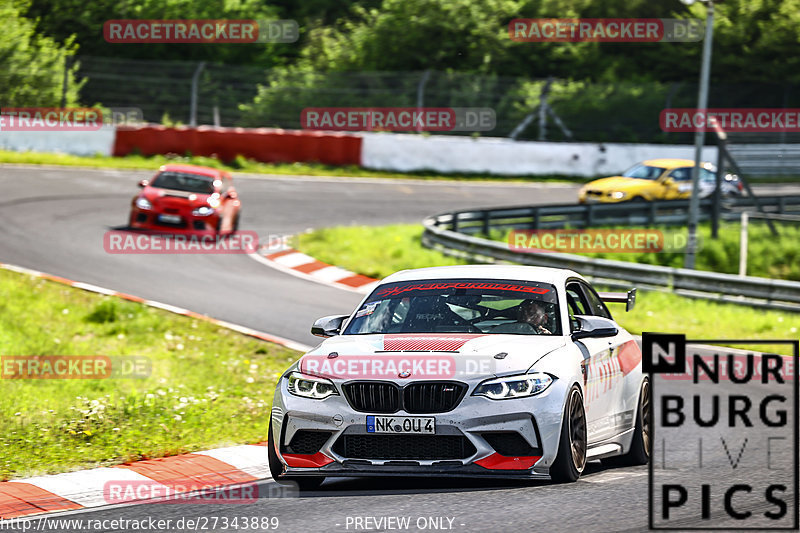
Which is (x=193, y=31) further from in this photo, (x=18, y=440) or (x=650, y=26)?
(x=18, y=440)

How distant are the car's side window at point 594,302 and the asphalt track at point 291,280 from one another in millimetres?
1155

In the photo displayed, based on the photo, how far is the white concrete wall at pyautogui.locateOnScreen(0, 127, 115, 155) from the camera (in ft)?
104

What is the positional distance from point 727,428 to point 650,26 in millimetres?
39103

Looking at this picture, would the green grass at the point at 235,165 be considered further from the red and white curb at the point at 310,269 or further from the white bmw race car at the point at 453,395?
the white bmw race car at the point at 453,395

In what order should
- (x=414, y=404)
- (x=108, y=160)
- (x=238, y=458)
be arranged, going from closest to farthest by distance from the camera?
(x=414, y=404), (x=238, y=458), (x=108, y=160)

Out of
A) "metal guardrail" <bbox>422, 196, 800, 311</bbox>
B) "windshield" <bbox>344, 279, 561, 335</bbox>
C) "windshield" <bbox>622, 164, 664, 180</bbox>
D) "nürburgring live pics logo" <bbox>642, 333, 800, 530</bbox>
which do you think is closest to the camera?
"nürburgring live pics logo" <bbox>642, 333, 800, 530</bbox>

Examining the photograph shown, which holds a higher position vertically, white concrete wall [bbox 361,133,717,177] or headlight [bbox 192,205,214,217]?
white concrete wall [bbox 361,133,717,177]

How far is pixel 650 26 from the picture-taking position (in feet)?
156

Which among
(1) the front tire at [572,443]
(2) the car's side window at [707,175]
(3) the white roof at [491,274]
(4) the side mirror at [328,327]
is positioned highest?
(3) the white roof at [491,274]

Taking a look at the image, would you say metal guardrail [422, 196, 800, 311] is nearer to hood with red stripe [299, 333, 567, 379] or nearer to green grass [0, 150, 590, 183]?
green grass [0, 150, 590, 183]

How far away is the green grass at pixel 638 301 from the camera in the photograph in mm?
17594

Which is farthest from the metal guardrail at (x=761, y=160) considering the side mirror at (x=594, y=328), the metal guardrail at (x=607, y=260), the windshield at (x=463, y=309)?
the side mirror at (x=594, y=328)

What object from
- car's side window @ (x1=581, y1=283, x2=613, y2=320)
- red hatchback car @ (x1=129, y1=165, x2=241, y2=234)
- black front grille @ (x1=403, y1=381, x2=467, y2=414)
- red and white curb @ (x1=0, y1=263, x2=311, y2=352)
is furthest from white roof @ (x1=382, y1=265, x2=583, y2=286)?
red hatchback car @ (x1=129, y1=165, x2=241, y2=234)

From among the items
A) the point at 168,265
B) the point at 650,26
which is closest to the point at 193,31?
the point at 650,26
